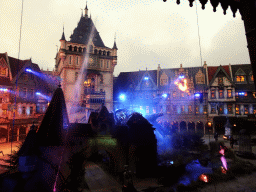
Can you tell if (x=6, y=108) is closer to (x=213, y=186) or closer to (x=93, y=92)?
(x=93, y=92)

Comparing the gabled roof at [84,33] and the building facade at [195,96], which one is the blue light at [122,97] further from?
the gabled roof at [84,33]

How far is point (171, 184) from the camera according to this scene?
41.1ft

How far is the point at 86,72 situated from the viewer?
39.7 meters

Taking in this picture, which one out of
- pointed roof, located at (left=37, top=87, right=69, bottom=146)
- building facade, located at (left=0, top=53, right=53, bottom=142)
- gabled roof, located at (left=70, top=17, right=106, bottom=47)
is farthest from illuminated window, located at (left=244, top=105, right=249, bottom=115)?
building facade, located at (left=0, top=53, right=53, bottom=142)

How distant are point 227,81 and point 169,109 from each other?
1551cm

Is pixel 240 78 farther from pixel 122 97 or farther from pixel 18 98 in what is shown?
pixel 18 98

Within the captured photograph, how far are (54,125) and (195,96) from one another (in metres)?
35.4

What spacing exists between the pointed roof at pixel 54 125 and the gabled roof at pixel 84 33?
3262 cm

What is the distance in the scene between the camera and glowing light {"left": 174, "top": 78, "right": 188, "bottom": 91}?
132 feet

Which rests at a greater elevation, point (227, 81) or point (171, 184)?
point (227, 81)

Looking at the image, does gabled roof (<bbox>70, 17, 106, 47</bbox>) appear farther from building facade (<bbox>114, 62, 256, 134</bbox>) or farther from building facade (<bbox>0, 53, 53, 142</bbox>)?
building facade (<bbox>114, 62, 256, 134</bbox>)

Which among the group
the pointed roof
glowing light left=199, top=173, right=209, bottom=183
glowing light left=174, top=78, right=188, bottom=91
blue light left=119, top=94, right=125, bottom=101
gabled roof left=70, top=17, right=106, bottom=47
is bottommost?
glowing light left=199, top=173, right=209, bottom=183

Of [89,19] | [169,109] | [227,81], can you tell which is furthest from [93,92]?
[227,81]

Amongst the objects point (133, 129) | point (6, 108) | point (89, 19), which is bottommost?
point (133, 129)
